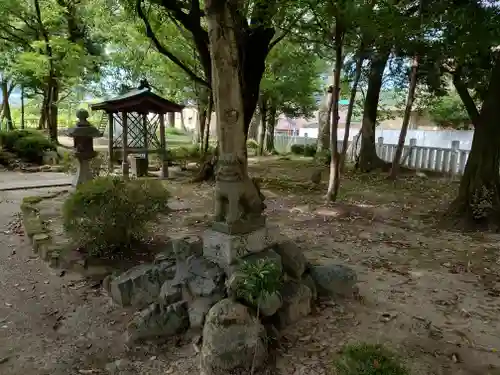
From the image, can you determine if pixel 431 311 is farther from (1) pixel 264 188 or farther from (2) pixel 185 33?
(2) pixel 185 33

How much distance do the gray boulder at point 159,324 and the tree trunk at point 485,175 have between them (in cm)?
495

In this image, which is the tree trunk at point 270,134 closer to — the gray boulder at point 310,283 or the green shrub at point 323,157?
the green shrub at point 323,157

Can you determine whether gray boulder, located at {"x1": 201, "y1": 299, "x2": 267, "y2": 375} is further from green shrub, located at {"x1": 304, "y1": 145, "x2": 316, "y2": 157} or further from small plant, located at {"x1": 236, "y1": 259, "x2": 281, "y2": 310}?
green shrub, located at {"x1": 304, "y1": 145, "x2": 316, "y2": 157}

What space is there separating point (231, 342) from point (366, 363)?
836 mm

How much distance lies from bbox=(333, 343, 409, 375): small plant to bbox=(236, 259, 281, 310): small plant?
635mm

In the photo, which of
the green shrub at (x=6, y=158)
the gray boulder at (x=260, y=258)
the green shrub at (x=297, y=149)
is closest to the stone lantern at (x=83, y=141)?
the gray boulder at (x=260, y=258)

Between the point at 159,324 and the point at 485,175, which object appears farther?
the point at 485,175

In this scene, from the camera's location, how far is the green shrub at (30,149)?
13211 millimetres

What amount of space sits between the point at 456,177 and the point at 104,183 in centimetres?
994

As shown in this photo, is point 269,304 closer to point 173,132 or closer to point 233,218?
point 233,218

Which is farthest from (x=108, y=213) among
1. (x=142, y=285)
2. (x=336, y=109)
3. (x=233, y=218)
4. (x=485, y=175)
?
(x=485, y=175)

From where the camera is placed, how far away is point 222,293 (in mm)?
3092

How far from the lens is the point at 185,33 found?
10.1m

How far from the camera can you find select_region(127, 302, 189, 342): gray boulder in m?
3.00
